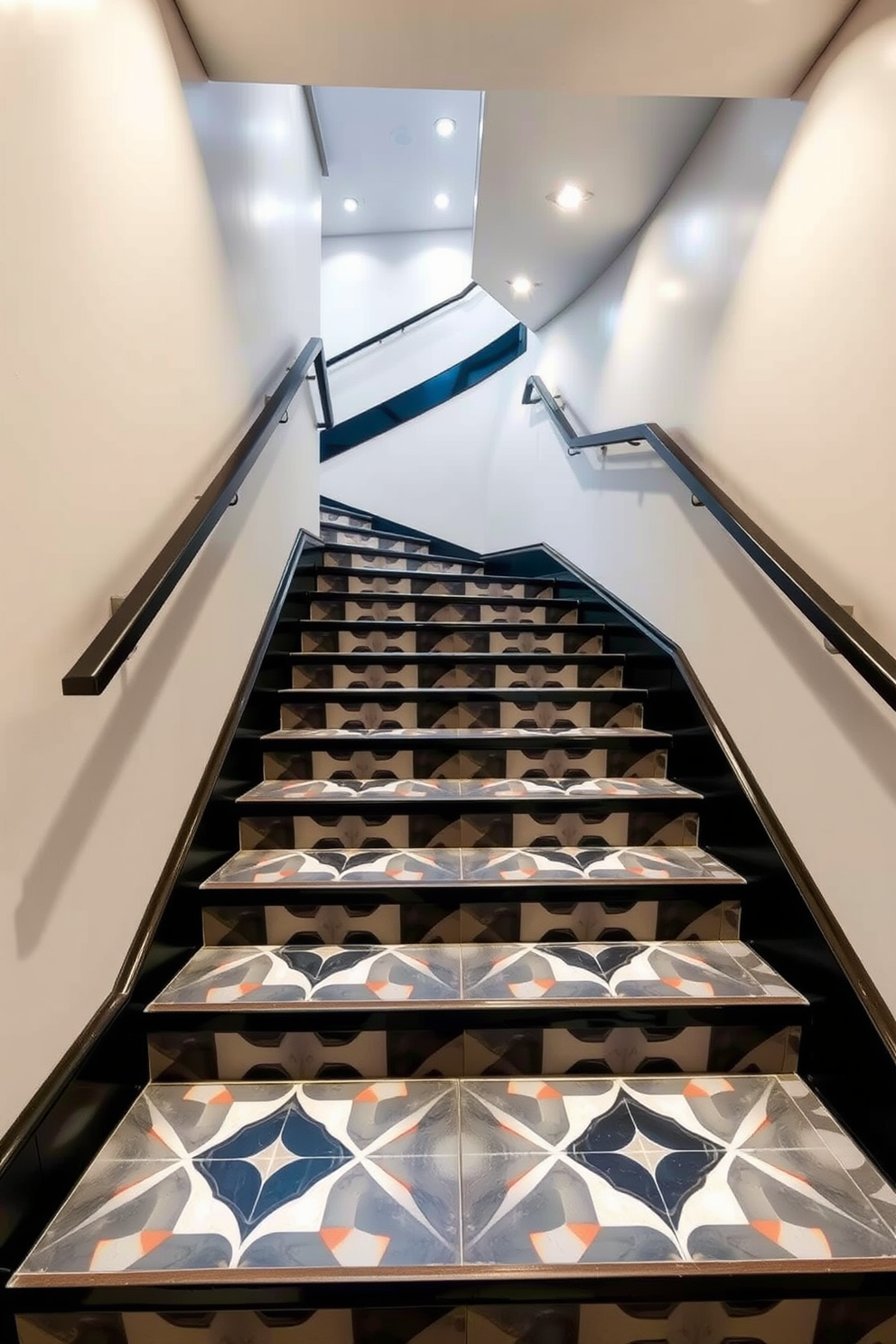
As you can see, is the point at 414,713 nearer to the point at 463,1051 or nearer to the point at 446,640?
the point at 446,640

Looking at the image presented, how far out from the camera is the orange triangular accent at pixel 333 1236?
115 cm

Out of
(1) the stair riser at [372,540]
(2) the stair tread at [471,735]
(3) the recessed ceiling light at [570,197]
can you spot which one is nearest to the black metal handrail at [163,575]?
(2) the stair tread at [471,735]

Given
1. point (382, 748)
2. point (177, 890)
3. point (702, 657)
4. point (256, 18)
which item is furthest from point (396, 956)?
point (256, 18)

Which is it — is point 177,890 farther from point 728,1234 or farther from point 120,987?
point 728,1234

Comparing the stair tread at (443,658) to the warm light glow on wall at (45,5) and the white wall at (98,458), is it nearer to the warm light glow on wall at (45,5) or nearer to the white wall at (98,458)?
the white wall at (98,458)

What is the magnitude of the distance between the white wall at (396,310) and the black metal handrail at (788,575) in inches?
135

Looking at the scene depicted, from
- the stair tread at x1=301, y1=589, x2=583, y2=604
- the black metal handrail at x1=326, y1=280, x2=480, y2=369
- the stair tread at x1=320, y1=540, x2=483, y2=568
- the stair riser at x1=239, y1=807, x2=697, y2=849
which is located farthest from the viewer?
the black metal handrail at x1=326, y1=280, x2=480, y2=369

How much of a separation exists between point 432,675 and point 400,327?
13.4ft

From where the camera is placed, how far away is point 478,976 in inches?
66.8

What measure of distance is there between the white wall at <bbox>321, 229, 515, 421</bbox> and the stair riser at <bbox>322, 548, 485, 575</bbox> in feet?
5.63

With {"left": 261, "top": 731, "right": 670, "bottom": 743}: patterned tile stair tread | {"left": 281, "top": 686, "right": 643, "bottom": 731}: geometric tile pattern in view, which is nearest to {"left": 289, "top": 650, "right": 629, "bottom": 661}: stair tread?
{"left": 281, "top": 686, "right": 643, "bottom": 731}: geometric tile pattern

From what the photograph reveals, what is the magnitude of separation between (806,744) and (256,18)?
222cm

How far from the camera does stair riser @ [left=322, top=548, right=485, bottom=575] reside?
402 cm

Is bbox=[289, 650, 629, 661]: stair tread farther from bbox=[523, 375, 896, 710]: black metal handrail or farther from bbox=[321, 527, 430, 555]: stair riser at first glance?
bbox=[321, 527, 430, 555]: stair riser
